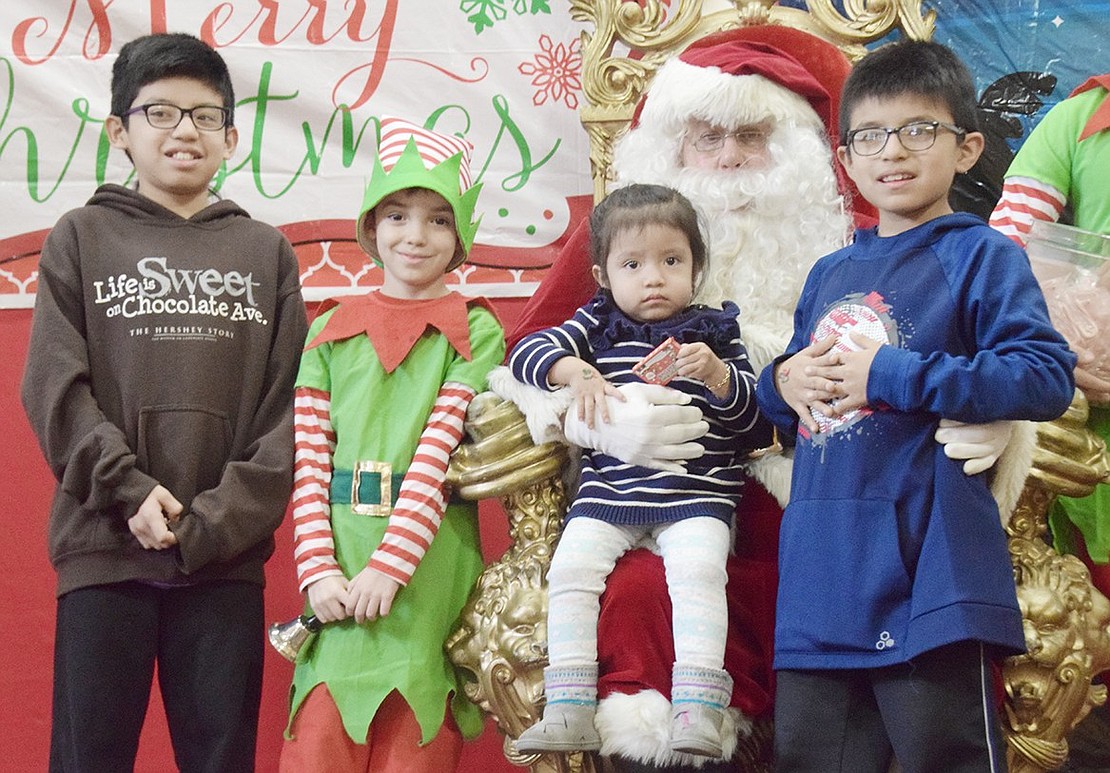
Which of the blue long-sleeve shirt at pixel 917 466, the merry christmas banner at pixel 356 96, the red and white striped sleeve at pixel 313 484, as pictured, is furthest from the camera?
the merry christmas banner at pixel 356 96

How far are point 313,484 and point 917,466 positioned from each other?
1004 millimetres

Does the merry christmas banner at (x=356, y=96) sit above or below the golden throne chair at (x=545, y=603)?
above

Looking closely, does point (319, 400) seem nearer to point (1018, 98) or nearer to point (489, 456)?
point (489, 456)

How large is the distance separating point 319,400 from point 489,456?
333 mm

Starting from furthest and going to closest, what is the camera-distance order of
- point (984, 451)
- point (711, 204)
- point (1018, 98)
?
point (1018, 98) < point (711, 204) < point (984, 451)

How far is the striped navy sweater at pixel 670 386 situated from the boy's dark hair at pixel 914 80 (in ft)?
1.34

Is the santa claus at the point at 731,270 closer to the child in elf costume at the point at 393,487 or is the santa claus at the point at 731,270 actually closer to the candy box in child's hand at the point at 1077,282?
the child in elf costume at the point at 393,487

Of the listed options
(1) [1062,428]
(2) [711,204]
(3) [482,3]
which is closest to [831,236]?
(2) [711,204]

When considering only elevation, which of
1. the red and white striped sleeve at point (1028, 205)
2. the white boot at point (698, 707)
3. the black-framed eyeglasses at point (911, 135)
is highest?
the black-framed eyeglasses at point (911, 135)

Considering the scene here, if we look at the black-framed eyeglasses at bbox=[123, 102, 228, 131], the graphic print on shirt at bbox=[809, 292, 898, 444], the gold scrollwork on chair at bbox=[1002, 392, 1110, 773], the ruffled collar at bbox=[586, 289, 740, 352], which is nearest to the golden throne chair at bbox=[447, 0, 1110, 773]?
the gold scrollwork on chair at bbox=[1002, 392, 1110, 773]

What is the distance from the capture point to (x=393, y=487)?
2127 mm

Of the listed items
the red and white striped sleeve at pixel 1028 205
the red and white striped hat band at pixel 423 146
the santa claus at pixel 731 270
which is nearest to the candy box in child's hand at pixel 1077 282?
the red and white striped sleeve at pixel 1028 205

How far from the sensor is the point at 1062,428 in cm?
186

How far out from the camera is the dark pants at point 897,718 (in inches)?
62.5
